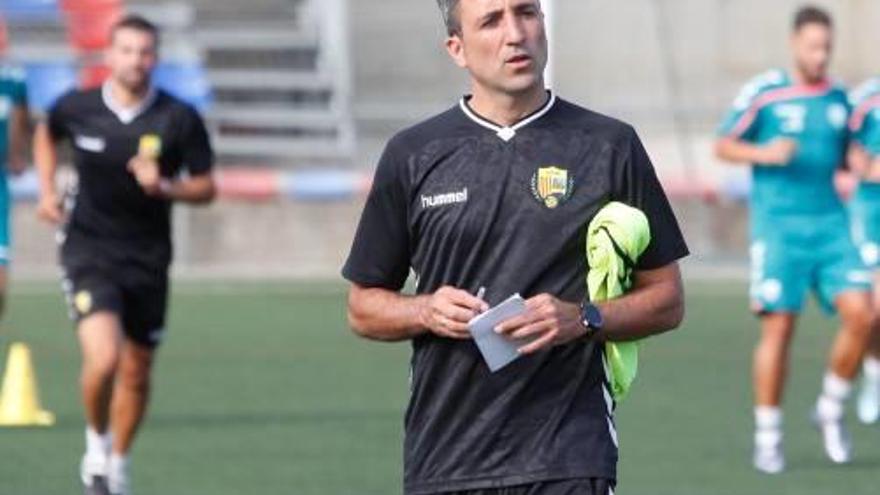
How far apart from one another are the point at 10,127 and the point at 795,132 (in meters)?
4.17

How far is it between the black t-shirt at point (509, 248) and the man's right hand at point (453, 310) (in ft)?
0.63

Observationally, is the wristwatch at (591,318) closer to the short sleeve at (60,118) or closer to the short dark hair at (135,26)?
the short dark hair at (135,26)

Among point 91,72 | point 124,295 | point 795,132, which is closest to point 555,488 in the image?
point 124,295

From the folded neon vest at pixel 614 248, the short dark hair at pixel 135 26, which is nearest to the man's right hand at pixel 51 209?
Answer: the short dark hair at pixel 135 26

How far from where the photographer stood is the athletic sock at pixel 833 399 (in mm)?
12391

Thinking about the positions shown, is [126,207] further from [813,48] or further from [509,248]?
[509,248]

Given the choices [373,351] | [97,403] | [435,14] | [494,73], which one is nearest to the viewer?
[494,73]

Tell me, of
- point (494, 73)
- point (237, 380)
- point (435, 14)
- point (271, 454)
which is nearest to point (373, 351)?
point (237, 380)

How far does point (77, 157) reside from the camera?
457 inches

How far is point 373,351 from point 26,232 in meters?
7.22

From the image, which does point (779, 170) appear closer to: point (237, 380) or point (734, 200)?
point (237, 380)

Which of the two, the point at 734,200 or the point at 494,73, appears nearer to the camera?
the point at 494,73

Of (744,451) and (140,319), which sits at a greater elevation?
(140,319)

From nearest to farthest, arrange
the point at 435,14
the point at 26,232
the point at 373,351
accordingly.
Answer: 1. the point at 373,351
2. the point at 26,232
3. the point at 435,14
